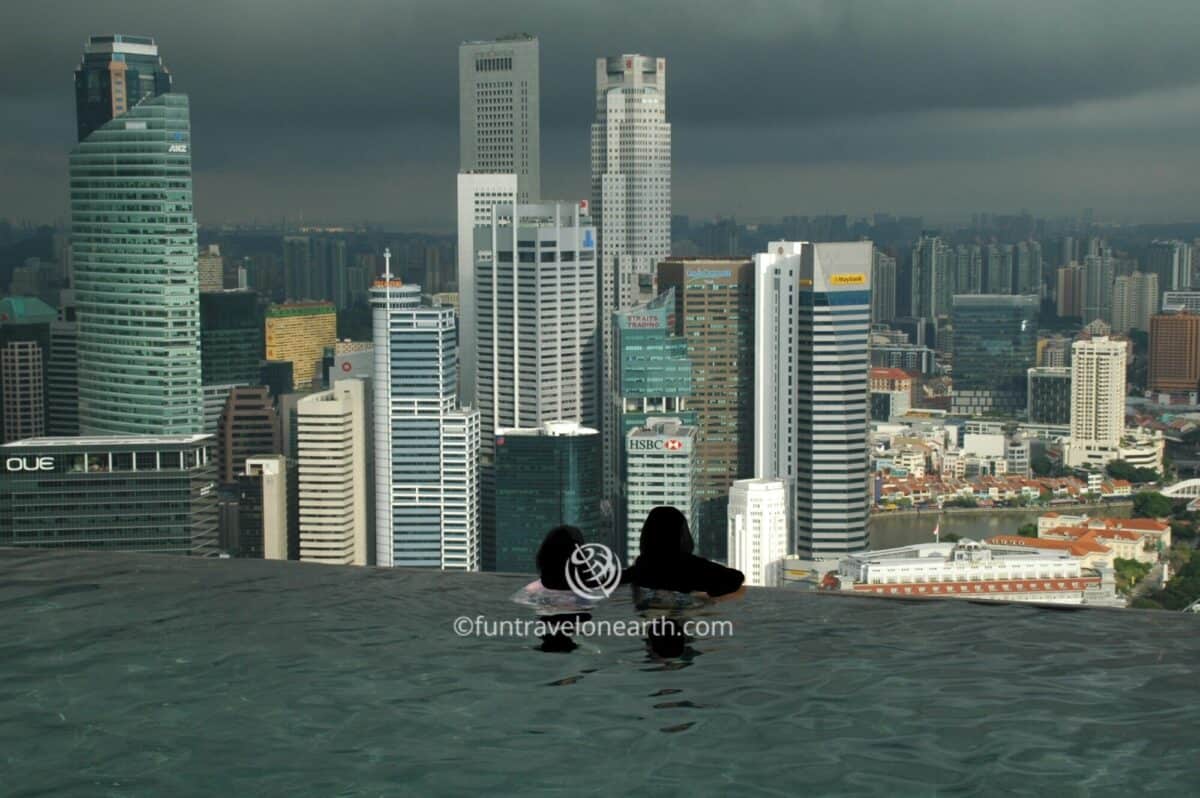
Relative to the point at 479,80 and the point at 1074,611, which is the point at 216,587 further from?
the point at 479,80

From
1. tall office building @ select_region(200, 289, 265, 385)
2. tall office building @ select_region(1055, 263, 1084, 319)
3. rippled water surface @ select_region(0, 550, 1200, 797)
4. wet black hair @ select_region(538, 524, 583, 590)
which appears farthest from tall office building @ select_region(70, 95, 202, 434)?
wet black hair @ select_region(538, 524, 583, 590)

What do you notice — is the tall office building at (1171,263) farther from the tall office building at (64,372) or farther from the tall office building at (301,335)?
the tall office building at (64,372)

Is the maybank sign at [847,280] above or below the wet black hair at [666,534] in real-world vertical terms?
above

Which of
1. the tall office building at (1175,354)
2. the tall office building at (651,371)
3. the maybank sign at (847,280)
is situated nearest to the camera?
the maybank sign at (847,280)

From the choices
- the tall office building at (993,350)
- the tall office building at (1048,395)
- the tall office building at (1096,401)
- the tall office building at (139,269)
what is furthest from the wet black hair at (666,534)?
the tall office building at (993,350)

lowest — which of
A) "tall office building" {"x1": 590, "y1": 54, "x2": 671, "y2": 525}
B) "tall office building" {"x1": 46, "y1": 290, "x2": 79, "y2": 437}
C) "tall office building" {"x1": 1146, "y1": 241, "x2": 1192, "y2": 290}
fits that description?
"tall office building" {"x1": 46, "y1": 290, "x2": 79, "y2": 437}

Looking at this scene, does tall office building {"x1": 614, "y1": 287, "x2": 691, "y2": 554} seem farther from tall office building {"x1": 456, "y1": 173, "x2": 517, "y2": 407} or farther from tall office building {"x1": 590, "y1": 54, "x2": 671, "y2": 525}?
tall office building {"x1": 590, "y1": 54, "x2": 671, "y2": 525}
